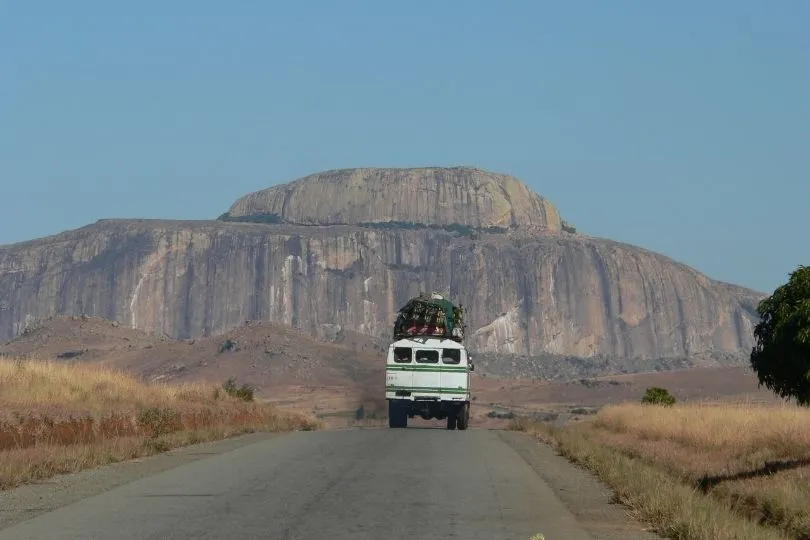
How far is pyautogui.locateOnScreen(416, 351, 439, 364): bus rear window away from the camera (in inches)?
1740

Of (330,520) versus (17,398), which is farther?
(17,398)

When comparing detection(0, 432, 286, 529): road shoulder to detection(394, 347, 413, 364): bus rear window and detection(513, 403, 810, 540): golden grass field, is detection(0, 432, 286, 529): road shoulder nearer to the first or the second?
detection(513, 403, 810, 540): golden grass field

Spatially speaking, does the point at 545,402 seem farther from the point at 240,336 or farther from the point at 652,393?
the point at 652,393

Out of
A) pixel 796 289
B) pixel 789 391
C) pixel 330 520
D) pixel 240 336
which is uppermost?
pixel 240 336

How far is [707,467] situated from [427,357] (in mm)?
18505

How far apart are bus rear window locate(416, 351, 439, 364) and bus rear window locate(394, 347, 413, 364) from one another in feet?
1.04

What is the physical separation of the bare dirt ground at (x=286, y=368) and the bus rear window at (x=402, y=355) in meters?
75.8

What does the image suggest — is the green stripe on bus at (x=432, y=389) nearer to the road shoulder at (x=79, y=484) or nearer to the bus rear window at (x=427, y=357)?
the bus rear window at (x=427, y=357)

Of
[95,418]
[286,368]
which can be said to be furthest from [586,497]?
[286,368]

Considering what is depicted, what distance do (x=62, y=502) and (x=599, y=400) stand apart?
12856cm

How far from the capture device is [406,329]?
158ft

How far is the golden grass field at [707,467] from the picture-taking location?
51.7ft

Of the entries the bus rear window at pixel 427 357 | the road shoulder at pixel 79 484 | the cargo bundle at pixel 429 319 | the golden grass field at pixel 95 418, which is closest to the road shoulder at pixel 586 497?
the road shoulder at pixel 79 484

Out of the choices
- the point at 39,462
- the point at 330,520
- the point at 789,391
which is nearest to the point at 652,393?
the point at 789,391
